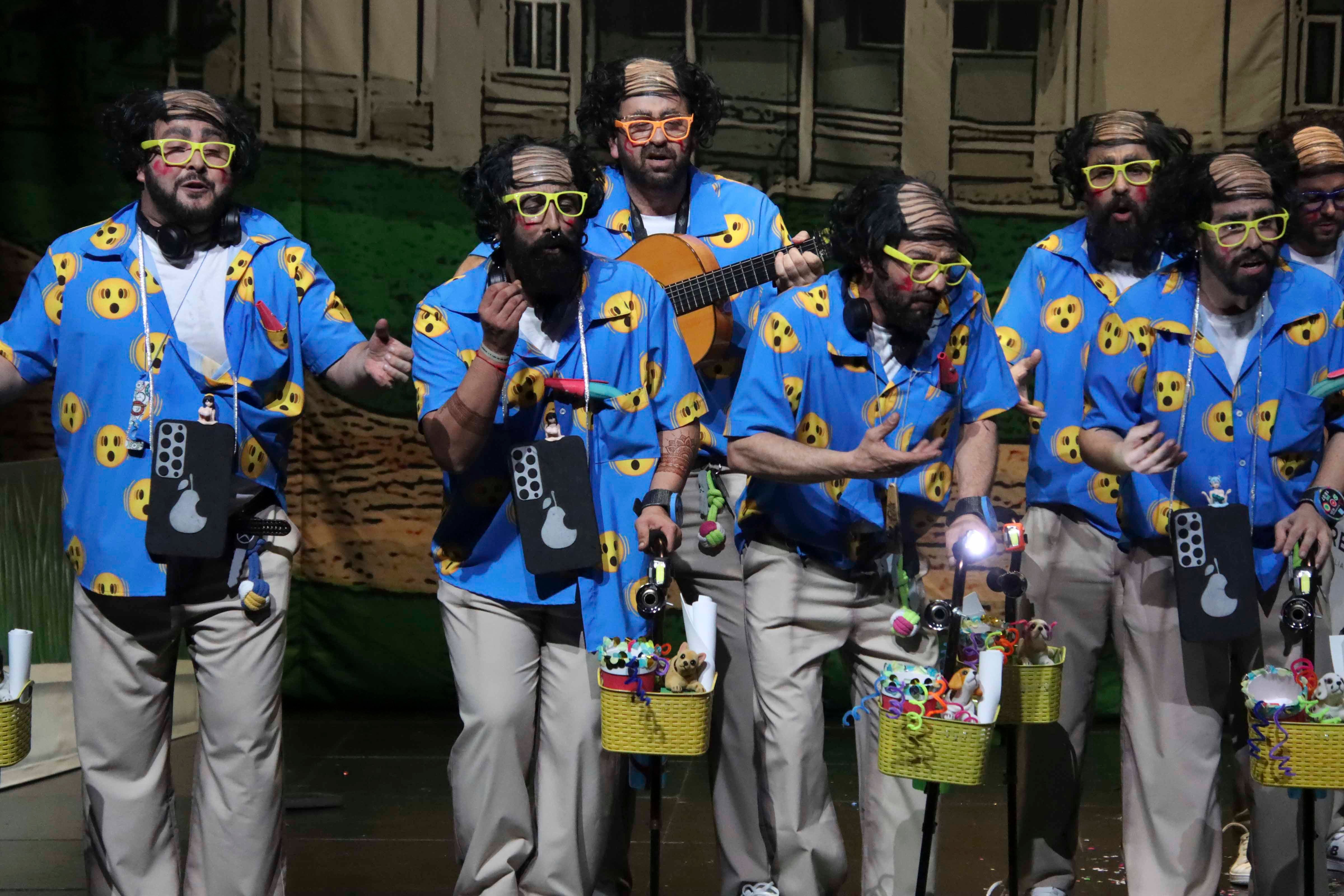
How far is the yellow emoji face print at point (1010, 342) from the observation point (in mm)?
4941

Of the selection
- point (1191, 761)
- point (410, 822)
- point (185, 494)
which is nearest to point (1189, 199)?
point (1191, 761)

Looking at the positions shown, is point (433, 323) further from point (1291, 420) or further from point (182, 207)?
point (1291, 420)

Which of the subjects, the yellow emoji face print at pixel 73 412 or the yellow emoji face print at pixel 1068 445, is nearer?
the yellow emoji face print at pixel 73 412

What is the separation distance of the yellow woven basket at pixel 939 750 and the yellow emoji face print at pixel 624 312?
3.79ft

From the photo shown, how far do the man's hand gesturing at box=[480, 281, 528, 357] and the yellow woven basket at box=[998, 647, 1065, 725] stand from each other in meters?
1.44

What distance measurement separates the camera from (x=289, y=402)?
4.49 metres

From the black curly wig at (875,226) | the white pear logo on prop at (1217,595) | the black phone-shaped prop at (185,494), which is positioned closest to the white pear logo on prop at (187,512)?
the black phone-shaped prop at (185,494)

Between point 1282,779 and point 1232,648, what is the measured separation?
506 mm

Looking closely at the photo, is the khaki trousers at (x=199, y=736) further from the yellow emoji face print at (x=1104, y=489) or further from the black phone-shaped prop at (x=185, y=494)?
Result: the yellow emoji face print at (x=1104, y=489)

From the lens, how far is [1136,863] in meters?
4.47

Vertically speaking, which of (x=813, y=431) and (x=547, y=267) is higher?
(x=547, y=267)

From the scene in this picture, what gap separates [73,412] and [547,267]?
125 cm

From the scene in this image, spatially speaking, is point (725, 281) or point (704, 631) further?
point (725, 281)

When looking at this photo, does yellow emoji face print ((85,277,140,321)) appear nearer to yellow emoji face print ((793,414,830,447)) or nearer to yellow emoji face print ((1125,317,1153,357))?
yellow emoji face print ((793,414,830,447))
